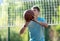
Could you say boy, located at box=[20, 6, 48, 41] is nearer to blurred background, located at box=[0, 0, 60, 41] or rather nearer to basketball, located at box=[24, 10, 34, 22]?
basketball, located at box=[24, 10, 34, 22]

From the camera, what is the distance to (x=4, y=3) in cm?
610

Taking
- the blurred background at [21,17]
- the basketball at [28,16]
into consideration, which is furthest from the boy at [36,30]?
the blurred background at [21,17]

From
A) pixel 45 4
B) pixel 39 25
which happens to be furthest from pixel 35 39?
pixel 45 4

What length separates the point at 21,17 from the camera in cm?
591

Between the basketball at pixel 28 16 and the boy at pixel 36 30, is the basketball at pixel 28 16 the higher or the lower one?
the higher one

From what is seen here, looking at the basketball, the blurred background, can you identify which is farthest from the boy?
the blurred background

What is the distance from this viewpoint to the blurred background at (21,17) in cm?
579

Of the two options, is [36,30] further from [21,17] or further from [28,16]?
[21,17]

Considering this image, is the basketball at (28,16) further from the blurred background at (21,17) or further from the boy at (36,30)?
the blurred background at (21,17)

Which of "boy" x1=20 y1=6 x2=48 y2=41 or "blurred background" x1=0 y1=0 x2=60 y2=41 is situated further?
"blurred background" x1=0 y1=0 x2=60 y2=41

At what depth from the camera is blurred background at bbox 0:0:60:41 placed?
5.79 m

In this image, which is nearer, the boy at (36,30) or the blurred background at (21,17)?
the boy at (36,30)

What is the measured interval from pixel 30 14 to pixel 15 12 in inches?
74.7

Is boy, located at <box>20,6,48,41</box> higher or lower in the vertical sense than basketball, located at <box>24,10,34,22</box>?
lower
